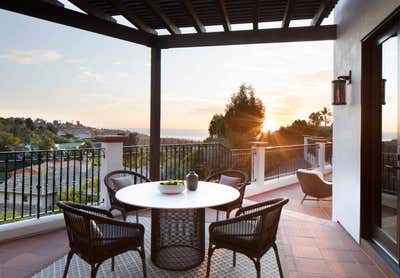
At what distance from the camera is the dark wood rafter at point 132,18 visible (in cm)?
338

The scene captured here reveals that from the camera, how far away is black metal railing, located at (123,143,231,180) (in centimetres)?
471

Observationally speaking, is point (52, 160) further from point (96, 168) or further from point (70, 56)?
Result: point (70, 56)

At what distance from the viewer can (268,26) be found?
413cm

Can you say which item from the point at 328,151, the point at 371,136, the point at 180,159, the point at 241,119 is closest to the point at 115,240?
the point at 371,136

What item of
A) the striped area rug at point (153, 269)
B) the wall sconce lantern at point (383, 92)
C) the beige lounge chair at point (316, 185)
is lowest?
the striped area rug at point (153, 269)

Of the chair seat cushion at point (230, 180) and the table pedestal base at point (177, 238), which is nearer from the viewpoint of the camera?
the table pedestal base at point (177, 238)

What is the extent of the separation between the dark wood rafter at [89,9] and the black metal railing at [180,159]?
6.43 ft

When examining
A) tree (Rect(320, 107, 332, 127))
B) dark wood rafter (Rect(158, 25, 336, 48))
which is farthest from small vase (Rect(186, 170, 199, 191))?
tree (Rect(320, 107, 332, 127))

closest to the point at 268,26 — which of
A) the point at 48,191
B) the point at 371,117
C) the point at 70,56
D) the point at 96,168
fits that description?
the point at 371,117

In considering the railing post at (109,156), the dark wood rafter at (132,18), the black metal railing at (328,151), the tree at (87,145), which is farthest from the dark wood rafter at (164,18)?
the black metal railing at (328,151)

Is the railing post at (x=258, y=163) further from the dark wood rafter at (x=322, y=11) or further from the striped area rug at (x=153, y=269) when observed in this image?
the striped area rug at (x=153, y=269)

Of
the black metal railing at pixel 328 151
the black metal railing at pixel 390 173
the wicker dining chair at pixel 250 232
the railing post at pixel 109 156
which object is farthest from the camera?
the black metal railing at pixel 328 151

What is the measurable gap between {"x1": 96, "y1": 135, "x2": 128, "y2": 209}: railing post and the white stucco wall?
122 inches

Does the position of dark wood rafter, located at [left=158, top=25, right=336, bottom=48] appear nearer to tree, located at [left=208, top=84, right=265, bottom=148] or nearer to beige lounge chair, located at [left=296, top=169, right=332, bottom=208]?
beige lounge chair, located at [left=296, top=169, right=332, bottom=208]
